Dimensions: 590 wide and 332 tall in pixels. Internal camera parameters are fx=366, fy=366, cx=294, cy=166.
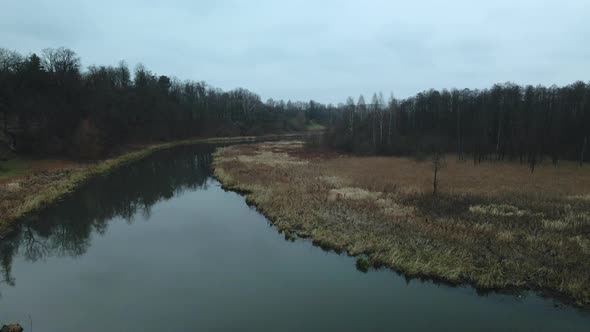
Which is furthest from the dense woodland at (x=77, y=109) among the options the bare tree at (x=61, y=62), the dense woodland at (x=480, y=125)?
the dense woodland at (x=480, y=125)

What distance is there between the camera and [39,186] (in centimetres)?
2948

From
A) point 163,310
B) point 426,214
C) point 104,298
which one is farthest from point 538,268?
point 104,298

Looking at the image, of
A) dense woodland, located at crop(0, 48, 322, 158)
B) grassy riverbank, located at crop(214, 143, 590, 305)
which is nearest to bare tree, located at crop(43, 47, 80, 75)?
dense woodland, located at crop(0, 48, 322, 158)

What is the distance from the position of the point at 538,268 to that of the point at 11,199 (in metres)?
30.7

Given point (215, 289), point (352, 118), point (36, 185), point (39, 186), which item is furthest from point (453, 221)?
point (352, 118)

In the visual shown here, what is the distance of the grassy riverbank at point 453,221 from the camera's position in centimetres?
1420

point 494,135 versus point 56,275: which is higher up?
point 494,135

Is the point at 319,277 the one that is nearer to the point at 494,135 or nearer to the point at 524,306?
the point at 524,306

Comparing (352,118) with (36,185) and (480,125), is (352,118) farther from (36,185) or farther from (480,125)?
(36,185)

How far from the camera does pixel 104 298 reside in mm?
12812

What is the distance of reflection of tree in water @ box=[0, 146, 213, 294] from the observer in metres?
18.2

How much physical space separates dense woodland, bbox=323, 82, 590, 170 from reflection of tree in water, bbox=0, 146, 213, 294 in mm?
29557

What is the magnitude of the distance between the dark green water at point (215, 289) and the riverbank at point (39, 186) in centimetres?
146

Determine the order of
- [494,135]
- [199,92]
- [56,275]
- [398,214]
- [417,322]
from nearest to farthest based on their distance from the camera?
[417,322]
[56,275]
[398,214]
[494,135]
[199,92]
